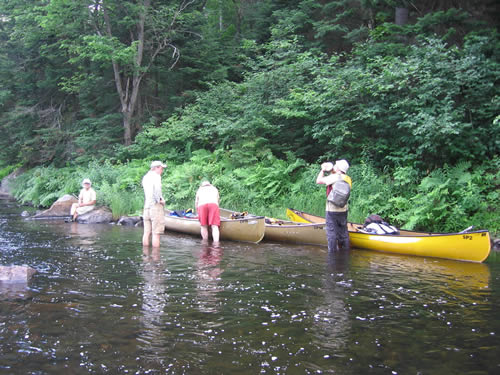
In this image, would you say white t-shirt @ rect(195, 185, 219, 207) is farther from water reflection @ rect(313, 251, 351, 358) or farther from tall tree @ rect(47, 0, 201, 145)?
tall tree @ rect(47, 0, 201, 145)

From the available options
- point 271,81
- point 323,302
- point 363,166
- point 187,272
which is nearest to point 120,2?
point 271,81

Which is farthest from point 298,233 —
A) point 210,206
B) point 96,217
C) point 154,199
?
point 96,217

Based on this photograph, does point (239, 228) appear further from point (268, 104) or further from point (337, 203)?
point (268, 104)

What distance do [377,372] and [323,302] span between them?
1.97m

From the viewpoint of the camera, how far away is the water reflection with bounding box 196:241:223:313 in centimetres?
569

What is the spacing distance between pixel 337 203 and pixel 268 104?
8.43 m

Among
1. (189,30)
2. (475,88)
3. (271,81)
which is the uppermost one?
(189,30)

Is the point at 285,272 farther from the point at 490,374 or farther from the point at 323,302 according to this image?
the point at 490,374

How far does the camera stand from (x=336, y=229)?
30.2ft

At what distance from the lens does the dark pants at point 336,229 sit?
9102 mm

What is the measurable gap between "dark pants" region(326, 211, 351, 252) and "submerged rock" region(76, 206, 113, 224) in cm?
849

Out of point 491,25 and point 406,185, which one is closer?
point 406,185

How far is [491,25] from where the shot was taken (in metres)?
13.1

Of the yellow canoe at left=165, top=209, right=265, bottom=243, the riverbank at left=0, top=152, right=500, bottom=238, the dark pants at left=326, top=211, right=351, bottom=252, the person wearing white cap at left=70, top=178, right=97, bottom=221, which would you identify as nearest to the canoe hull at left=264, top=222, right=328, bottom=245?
→ the yellow canoe at left=165, top=209, right=265, bottom=243
